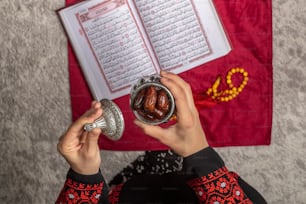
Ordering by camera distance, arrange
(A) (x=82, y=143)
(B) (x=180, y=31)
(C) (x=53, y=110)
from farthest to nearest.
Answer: (C) (x=53, y=110), (B) (x=180, y=31), (A) (x=82, y=143)

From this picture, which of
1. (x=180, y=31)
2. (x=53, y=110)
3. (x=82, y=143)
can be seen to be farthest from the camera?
(x=53, y=110)

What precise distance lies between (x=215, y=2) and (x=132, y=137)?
1.38ft

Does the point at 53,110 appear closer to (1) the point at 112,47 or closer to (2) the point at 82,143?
(1) the point at 112,47

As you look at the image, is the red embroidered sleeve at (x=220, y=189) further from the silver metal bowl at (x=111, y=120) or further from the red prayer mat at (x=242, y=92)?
the red prayer mat at (x=242, y=92)

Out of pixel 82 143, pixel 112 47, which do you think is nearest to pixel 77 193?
pixel 82 143

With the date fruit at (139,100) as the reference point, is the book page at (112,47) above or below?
above

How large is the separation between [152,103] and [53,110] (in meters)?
0.51

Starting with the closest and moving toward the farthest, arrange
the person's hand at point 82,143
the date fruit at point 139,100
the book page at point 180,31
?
the person's hand at point 82,143 < the date fruit at point 139,100 < the book page at point 180,31

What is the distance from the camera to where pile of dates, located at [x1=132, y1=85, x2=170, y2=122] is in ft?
2.20

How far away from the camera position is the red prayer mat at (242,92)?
1.00 m

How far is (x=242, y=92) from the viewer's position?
102cm

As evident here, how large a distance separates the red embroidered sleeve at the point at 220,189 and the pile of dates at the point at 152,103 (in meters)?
0.14

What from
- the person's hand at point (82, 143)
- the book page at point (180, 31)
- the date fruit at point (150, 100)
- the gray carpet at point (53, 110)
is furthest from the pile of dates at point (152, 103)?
the gray carpet at point (53, 110)

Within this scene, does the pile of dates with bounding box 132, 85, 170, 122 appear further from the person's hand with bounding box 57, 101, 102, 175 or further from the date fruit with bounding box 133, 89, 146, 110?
the person's hand with bounding box 57, 101, 102, 175
